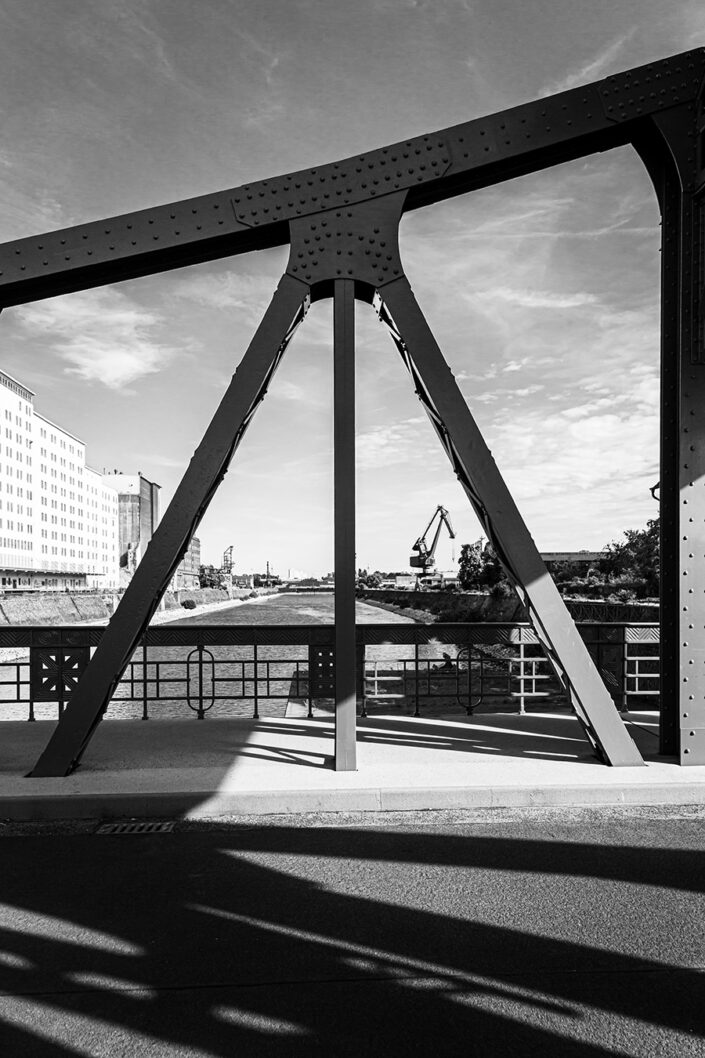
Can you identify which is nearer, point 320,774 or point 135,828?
point 135,828

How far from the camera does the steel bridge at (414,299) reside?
7.71 metres

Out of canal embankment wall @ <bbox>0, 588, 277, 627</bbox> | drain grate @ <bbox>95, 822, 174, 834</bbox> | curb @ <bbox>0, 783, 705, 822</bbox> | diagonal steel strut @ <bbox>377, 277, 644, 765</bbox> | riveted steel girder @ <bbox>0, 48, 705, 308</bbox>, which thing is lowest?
canal embankment wall @ <bbox>0, 588, 277, 627</bbox>

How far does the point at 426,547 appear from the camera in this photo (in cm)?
A: 12400

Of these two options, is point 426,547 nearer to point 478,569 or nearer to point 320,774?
point 478,569

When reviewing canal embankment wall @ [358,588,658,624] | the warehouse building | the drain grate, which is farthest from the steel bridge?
the warehouse building

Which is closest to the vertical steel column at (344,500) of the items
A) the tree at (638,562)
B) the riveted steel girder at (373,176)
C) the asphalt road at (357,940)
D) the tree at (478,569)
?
the riveted steel girder at (373,176)

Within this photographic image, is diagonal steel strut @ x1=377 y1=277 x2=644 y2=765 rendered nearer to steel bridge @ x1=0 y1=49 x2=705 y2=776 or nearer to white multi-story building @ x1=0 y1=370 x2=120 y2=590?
steel bridge @ x1=0 y1=49 x2=705 y2=776

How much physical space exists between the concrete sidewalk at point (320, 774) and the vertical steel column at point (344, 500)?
2.30 feet

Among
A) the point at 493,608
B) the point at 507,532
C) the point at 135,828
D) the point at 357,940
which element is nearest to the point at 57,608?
the point at 493,608

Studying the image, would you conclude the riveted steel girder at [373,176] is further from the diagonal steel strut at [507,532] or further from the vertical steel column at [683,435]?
the diagonal steel strut at [507,532]

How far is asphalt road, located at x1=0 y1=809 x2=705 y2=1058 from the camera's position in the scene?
3398 mm

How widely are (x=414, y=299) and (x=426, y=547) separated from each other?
11662cm

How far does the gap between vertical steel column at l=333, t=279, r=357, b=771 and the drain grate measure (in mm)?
1859

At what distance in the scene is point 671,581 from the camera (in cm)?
791
